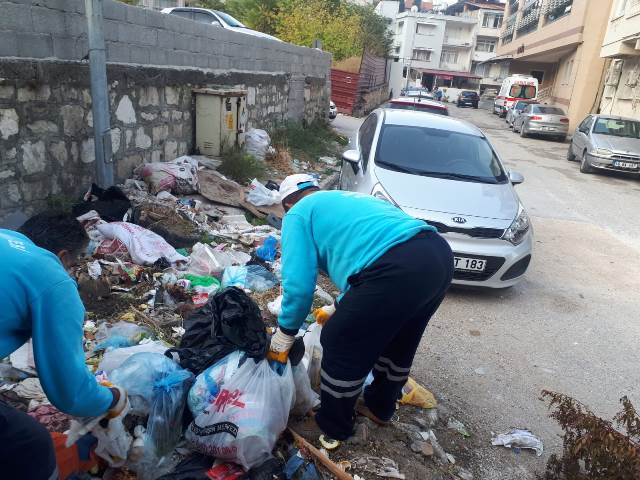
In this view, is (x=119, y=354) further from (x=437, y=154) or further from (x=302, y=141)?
(x=302, y=141)

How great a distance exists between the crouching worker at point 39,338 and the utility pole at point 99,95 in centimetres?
368

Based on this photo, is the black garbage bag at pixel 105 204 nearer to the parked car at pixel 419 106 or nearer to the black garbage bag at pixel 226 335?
the black garbage bag at pixel 226 335

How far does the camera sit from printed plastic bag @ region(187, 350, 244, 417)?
246cm

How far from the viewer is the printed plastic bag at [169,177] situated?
5.88m

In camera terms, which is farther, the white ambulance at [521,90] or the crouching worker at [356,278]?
the white ambulance at [521,90]

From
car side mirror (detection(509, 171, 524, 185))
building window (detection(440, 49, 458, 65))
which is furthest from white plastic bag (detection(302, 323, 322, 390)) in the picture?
building window (detection(440, 49, 458, 65))

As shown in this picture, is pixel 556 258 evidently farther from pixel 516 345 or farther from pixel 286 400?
pixel 286 400

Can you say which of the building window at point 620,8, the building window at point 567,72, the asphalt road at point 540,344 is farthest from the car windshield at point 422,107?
the building window at point 567,72

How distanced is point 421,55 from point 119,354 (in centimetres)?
6737

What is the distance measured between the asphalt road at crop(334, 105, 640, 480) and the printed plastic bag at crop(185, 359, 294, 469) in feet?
4.35

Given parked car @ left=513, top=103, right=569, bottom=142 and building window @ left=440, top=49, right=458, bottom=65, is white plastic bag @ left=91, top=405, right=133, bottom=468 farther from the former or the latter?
building window @ left=440, top=49, right=458, bottom=65

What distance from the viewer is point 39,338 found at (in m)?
1.50

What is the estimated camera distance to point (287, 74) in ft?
38.2

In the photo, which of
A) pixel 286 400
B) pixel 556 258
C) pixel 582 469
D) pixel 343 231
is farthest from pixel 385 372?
pixel 556 258
